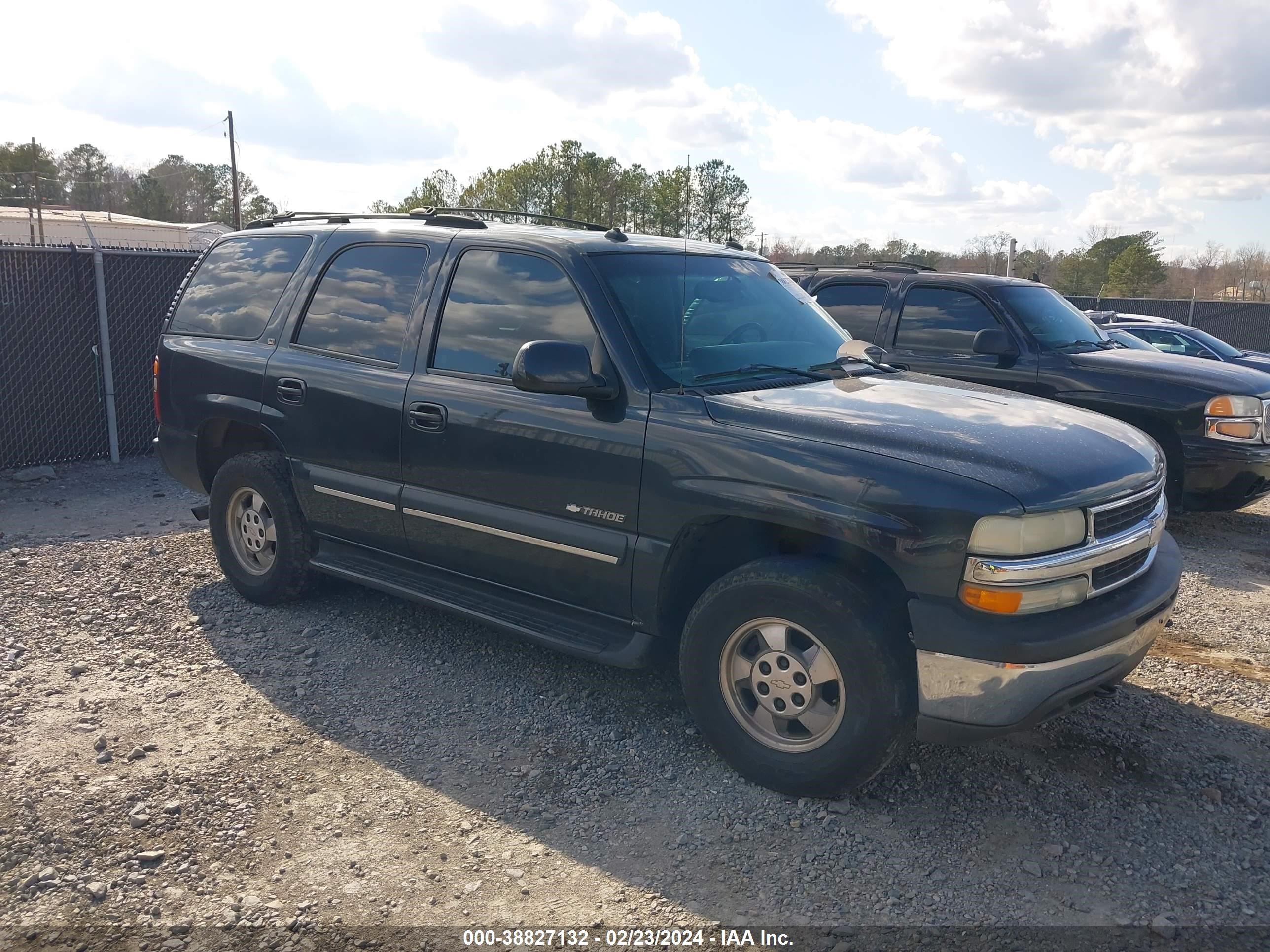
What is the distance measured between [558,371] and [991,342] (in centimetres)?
488

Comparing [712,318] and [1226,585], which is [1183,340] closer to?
[1226,585]

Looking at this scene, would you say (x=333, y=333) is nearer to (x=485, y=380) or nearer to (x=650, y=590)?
(x=485, y=380)

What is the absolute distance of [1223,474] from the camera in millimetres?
7023

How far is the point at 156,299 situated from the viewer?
995 centimetres

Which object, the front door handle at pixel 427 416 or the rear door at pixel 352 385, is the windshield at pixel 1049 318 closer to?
the rear door at pixel 352 385

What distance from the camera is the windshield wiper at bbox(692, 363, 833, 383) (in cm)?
399

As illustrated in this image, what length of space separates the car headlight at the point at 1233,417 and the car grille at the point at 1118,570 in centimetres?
397

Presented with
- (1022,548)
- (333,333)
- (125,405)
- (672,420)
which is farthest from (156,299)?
(1022,548)

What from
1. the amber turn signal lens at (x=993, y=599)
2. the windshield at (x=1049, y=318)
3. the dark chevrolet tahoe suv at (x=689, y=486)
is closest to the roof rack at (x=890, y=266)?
the windshield at (x=1049, y=318)

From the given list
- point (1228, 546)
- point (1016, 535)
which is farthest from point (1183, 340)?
point (1016, 535)

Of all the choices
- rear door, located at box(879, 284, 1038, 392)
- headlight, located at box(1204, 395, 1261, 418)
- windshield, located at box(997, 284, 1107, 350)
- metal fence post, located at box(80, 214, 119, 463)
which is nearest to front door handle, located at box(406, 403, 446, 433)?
rear door, located at box(879, 284, 1038, 392)

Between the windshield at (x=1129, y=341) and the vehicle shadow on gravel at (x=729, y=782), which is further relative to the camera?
the windshield at (x=1129, y=341)

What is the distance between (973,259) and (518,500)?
38671 mm

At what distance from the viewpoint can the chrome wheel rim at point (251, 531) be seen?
537 centimetres
